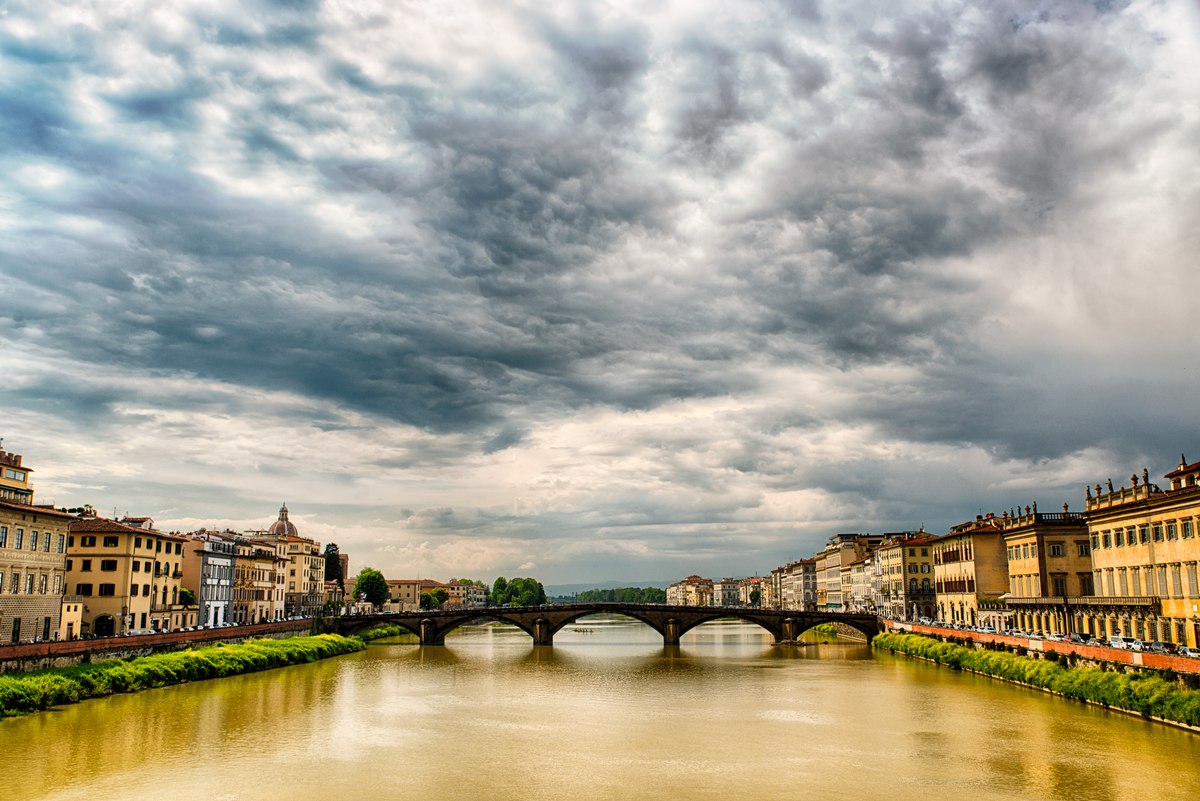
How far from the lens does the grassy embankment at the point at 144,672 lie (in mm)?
47000

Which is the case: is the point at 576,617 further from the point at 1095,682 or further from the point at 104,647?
the point at 1095,682

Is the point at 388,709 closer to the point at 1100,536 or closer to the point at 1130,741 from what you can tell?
the point at 1130,741

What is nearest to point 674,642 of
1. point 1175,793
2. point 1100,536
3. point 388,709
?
point 1100,536

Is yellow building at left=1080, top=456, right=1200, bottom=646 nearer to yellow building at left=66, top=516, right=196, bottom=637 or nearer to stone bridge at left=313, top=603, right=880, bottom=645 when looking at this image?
stone bridge at left=313, top=603, right=880, bottom=645

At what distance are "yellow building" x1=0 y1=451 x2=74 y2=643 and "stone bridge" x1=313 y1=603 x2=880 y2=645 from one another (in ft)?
140

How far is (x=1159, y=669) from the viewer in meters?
44.7

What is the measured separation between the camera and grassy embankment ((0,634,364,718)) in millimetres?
47000

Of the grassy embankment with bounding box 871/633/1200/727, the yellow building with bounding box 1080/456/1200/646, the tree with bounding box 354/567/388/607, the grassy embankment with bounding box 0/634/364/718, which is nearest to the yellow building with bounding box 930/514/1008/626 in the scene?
the grassy embankment with bounding box 871/633/1200/727

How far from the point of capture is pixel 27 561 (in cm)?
6047

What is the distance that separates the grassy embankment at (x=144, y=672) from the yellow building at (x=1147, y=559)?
196ft

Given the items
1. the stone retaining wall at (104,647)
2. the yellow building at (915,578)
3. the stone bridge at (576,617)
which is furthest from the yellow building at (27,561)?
the yellow building at (915,578)

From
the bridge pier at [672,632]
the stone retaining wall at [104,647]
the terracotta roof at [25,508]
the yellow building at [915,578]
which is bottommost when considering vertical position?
the bridge pier at [672,632]

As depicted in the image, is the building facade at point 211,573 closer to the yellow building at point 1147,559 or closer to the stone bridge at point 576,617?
the stone bridge at point 576,617

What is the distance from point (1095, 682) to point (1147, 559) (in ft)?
43.4
